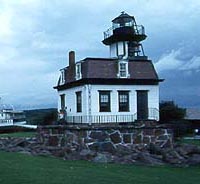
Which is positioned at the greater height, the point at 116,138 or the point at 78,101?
the point at 78,101

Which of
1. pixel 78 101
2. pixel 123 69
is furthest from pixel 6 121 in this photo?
pixel 123 69

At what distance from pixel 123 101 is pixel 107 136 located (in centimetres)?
499

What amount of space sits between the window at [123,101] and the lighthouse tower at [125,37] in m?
5.29

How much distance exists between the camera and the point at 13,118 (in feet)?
214

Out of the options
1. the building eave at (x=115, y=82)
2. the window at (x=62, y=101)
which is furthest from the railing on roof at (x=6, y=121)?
the building eave at (x=115, y=82)

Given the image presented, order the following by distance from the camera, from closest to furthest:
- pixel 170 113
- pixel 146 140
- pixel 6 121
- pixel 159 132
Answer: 1. pixel 146 140
2. pixel 159 132
3. pixel 170 113
4. pixel 6 121

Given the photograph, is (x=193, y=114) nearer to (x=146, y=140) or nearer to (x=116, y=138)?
(x=146, y=140)

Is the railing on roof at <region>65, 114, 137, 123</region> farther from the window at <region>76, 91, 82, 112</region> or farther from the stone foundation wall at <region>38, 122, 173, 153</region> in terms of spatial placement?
the stone foundation wall at <region>38, 122, 173, 153</region>

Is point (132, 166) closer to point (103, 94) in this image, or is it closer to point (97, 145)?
point (97, 145)

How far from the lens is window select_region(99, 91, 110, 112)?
29983 mm

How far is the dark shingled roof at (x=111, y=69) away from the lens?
98.1ft

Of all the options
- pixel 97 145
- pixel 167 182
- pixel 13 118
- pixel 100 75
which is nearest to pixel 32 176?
pixel 167 182

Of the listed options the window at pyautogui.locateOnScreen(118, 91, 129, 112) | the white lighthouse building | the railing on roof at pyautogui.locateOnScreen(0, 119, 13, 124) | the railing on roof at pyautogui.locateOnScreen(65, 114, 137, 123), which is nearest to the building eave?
the white lighthouse building

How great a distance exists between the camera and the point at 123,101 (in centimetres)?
3053
